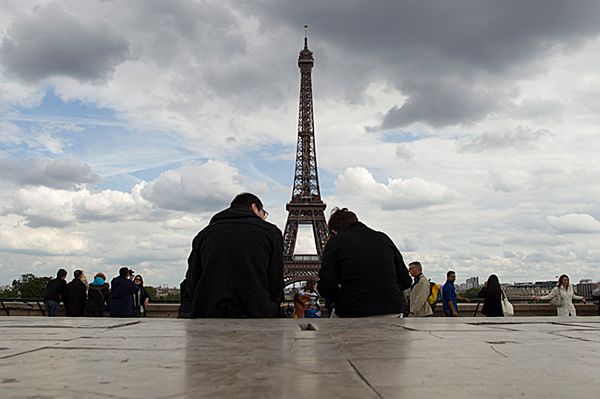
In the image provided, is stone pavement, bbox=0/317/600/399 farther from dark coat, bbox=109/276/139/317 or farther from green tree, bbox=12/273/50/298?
green tree, bbox=12/273/50/298

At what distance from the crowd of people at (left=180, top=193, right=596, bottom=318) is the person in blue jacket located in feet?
15.0

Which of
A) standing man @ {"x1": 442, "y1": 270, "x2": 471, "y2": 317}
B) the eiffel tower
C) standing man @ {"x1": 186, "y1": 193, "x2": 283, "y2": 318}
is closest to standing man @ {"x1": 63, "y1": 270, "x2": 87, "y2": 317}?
standing man @ {"x1": 442, "y1": 270, "x2": 471, "y2": 317}

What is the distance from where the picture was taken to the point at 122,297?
437 inches

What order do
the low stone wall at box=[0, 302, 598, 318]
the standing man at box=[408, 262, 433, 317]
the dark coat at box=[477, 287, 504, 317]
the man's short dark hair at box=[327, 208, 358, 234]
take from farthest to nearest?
the low stone wall at box=[0, 302, 598, 318] < the dark coat at box=[477, 287, 504, 317] < the standing man at box=[408, 262, 433, 317] < the man's short dark hair at box=[327, 208, 358, 234]

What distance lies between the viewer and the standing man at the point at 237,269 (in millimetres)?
5465

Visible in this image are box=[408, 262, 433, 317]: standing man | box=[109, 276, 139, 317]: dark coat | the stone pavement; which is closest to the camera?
A: the stone pavement

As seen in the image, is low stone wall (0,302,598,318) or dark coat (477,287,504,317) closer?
dark coat (477,287,504,317)

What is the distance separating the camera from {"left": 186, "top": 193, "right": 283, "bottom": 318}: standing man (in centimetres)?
546

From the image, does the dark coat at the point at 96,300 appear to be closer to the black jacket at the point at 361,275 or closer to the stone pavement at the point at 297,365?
the black jacket at the point at 361,275

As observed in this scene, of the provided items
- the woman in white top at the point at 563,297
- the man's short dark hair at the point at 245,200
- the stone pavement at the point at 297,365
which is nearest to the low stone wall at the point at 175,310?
the woman in white top at the point at 563,297

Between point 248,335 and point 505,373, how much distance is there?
185 centimetres

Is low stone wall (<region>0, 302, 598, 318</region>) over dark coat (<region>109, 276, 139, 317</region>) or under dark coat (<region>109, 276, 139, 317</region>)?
under

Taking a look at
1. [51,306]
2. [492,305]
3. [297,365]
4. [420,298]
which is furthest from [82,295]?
[297,365]

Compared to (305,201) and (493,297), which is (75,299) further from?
(305,201)
